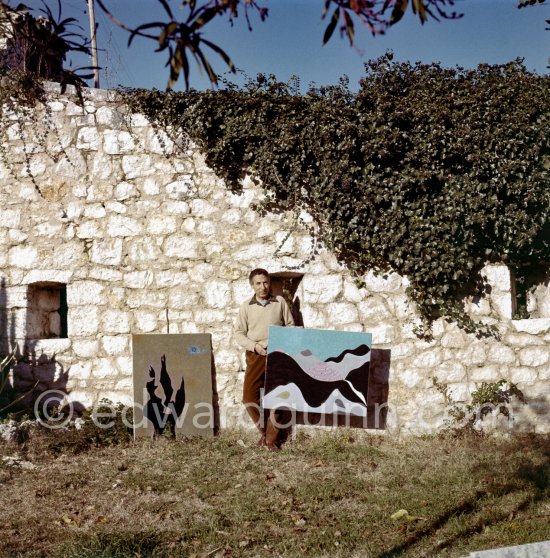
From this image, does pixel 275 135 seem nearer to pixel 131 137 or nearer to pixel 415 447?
pixel 131 137

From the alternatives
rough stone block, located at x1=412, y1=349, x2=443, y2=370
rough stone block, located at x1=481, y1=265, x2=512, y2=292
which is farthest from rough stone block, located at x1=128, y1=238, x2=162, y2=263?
rough stone block, located at x1=481, y1=265, x2=512, y2=292

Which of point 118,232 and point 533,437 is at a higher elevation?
point 118,232

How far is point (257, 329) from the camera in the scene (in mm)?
6234

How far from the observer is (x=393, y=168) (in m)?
6.24

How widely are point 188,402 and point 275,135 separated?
2920 mm

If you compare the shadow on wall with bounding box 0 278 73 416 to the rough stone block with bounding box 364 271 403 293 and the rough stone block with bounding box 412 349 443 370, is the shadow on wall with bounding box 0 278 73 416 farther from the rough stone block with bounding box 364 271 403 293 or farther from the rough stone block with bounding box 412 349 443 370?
the rough stone block with bounding box 412 349 443 370

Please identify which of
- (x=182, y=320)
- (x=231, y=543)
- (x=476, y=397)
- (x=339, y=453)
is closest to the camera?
(x=231, y=543)

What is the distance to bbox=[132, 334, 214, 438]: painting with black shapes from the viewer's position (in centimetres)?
630

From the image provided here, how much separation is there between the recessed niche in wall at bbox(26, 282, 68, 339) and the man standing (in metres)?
2.15

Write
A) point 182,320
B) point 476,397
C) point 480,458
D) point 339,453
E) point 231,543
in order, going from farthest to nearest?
point 182,320, point 476,397, point 339,453, point 480,458, point 231,543

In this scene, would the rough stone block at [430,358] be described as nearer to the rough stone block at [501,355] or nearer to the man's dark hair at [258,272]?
the rough stone block at [501,355]

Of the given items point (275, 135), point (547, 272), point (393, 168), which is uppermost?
point (275, 135)

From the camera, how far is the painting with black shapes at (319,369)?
6113 mm

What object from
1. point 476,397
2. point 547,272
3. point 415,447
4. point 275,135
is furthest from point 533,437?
point 275,135
